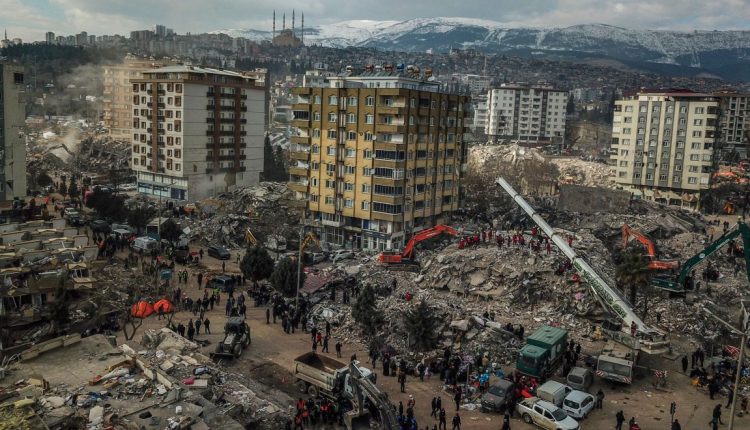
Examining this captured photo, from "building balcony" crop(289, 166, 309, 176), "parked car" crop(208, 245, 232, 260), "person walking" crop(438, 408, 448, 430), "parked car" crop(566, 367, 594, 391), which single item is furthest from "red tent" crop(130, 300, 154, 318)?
"building balcony" crop(289, 166, 309, 176)

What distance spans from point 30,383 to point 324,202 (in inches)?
1468

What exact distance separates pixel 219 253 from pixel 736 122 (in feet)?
411

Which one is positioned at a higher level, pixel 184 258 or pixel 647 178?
pixel 647 178

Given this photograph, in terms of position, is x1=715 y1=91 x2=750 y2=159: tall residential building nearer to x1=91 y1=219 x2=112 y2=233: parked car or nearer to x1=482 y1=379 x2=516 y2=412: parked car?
x1=91 y1=219 x2=112 y2=233: parked car

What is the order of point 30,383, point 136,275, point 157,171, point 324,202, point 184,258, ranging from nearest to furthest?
point 30,383
point 136,275
point 184,258
point 324,202
point 157,171

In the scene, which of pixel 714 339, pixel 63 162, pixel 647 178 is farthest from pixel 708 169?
pixel 63 162

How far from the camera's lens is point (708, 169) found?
248ft

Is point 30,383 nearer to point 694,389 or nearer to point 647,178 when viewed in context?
point 694,389

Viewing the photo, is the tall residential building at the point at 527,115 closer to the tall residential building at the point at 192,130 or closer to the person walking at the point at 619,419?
the tall residential building at the point at 192,130

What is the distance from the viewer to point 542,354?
91.5 ft

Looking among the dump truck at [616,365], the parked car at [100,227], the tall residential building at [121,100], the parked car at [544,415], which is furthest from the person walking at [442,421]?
the tall residential building at [121,100]

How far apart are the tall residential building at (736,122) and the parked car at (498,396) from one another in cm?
12397

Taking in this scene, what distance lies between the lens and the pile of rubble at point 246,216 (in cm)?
5725

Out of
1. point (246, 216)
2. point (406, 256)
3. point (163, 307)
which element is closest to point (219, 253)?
point (246, 216)
